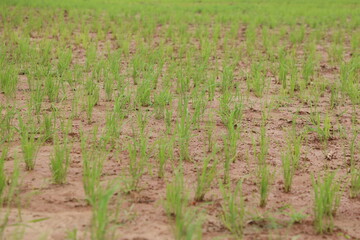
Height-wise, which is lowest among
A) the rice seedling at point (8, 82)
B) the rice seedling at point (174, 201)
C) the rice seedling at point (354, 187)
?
the rice seedling at point (354, 187)

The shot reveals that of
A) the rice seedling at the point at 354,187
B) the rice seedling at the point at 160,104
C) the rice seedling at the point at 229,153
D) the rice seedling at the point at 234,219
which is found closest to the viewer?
the rice seedling at the point at 234,219

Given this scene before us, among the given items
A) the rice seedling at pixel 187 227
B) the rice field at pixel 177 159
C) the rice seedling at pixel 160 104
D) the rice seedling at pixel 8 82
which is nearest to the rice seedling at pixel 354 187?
the rice field at pixel 177 159

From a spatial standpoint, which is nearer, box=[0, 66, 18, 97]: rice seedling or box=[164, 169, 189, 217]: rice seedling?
box=[164, 169, 189, 217]: rice seedling

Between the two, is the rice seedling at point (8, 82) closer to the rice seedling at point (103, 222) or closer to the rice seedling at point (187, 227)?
the rice seedling at point (103, 222)

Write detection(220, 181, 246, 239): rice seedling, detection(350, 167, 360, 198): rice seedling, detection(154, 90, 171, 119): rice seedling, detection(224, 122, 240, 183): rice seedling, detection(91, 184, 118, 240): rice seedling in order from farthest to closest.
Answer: detection(154, 90, 171, 119): rice seedling < detection(224, 122, 240, 183): rice seedling < detection(350, 167, 360, 198): rice seedling < detection(220, 181, 246, 239): rice seedling < detection(91, 184, 118, 240): rice seedling

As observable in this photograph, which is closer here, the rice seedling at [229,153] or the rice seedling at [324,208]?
the rice seedling at [324,208]

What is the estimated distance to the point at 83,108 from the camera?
11.6 ft

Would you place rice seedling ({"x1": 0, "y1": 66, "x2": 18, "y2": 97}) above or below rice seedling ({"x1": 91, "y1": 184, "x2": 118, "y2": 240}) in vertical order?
above

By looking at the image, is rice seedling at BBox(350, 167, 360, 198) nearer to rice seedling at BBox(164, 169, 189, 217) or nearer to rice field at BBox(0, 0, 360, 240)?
rice field at BBox(0, 0, 360, 240)

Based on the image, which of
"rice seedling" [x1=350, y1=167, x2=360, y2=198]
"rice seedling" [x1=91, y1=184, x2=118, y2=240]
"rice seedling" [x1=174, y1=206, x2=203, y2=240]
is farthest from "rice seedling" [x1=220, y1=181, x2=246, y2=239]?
"rice seedling" [x1=350, y1=167, x2=360, y2=198]

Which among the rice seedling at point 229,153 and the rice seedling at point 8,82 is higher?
the rice seedling at point 8,82

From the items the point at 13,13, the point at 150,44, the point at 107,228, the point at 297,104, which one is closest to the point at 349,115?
the point at 297,104

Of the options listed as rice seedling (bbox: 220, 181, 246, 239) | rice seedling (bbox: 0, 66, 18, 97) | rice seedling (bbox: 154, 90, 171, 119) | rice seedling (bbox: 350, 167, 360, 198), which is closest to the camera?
rice seedling (bbox: 220, 181, 246, 239)

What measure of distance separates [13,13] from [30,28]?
219cm
